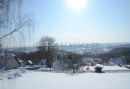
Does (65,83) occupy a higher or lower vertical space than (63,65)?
higher

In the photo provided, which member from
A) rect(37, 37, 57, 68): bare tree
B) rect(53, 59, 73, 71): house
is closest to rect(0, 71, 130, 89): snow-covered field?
rect(53, 59, 73, 71): house

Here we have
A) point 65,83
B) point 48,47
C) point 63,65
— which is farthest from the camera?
point 48,47

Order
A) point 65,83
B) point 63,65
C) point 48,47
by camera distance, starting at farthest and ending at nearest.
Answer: point 48,47 → point 63,65 → point 65,83

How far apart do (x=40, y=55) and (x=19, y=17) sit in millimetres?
13268

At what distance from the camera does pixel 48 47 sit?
16172 millimetres

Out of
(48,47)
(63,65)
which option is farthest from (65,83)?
(48,47)

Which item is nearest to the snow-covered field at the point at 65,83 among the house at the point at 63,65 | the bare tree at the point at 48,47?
the house at the point at 63,65

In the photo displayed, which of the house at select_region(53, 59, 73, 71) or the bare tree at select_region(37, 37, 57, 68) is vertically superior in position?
the bare tree at select_region(37, 37, 57, 68)

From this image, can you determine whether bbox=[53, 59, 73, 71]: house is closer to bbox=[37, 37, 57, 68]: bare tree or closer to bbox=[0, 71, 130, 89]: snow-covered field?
bbox=[37, 37, 57, 68]: bare tree

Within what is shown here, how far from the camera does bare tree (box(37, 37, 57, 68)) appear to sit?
1555 cm

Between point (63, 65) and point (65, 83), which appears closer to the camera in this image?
point (65, 83)

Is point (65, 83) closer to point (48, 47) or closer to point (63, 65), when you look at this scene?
point (63, 65)

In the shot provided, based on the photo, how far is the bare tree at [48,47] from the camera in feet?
51.0

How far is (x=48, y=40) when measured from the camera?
619 inches
